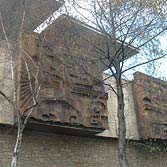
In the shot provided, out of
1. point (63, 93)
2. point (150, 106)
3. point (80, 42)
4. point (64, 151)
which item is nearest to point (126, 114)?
point (150, 106)

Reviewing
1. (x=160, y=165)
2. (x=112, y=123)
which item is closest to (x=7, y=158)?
(x=112, y=123)

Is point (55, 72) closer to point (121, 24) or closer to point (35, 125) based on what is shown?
point (35, 125)

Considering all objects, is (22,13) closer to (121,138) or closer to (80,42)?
(80,42)

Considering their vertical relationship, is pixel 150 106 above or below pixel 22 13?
below

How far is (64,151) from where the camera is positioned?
518 inches

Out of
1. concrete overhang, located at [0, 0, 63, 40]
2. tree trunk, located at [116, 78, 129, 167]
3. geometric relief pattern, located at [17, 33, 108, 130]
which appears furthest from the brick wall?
concrete overhang, located at [0, 0, 63, 40]

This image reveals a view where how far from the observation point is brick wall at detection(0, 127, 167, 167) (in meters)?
11.9

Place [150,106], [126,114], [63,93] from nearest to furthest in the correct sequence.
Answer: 1. [63,93]
2. [126,114]
3. [150,106]

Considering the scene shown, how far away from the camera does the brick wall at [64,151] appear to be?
11903 millimetres

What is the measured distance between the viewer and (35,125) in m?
11.9

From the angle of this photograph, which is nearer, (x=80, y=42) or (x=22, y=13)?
(x=22, y=13)

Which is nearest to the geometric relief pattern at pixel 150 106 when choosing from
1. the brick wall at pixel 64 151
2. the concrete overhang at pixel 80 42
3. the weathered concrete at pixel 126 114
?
the weathered concrete at pixel 126 114

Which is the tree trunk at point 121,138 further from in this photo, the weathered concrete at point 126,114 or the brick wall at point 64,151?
the weathered concrete at point 126,114

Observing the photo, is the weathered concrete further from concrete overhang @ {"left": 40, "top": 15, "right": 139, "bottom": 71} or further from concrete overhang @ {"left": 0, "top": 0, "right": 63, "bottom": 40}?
concrete overhang @ {"left": 0, "top": 0, "right": 63, "bottom": 40}
